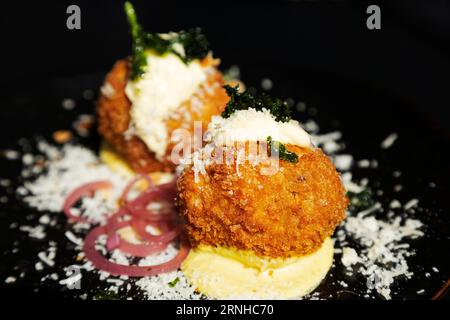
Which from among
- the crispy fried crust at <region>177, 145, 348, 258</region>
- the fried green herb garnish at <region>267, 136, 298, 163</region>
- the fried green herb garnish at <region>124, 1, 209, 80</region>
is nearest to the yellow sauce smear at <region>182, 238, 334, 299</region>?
the crispy fried crust at <region>177, 145, 348, 258</region>

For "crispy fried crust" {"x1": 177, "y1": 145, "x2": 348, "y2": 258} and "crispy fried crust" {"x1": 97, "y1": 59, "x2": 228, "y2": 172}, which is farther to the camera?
"crispy fried crust" {"x1": 97, "y1": 59, "x2": 228, "y2": 172}

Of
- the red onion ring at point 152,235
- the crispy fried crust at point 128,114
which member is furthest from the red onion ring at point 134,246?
the crispy fried crust at point 128,114

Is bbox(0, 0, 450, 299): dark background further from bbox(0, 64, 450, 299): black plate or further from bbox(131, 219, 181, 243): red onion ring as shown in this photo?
bbox(131, 219, 181, 243): red onion ring

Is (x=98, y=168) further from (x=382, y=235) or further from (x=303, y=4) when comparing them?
(x=303, y=4)

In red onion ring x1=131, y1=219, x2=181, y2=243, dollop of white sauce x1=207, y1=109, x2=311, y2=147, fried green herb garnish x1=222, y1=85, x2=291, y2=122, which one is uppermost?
fried green herb garnish x1=222, y1=85, x2=291, y2=122

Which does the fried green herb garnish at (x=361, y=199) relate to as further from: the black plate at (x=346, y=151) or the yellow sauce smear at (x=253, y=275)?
the yellow sauce smear at (x=253, y=275)

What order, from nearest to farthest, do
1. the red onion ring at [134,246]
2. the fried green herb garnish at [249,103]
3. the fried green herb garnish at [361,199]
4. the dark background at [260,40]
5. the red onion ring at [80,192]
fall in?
1. the fried green herb garnish at [249,103]
2. the red onion ring at [134,246]
3. the fried green herb garnish at [361,199]
4. the red onion ring at [80,192]
5. the dark background at [260,40]
